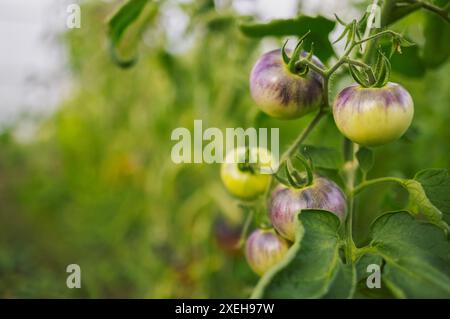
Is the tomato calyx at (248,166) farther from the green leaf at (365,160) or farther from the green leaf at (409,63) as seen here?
the green leaf at (409,63)

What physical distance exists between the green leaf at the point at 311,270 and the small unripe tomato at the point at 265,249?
0.39 ft

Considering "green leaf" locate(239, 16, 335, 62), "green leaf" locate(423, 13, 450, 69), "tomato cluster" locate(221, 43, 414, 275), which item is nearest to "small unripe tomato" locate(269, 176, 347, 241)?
"tomato cluster" locate(221, 43, 414, 275)

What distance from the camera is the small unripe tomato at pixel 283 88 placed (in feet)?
1.59

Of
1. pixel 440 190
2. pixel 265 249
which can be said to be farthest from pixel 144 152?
pixel 440 190

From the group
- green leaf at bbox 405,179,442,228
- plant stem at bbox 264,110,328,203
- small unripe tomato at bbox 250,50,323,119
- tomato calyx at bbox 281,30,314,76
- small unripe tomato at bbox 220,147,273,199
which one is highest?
tomato calyx at bbox 281,30,314,76

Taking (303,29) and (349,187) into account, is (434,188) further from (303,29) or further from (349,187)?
(303,29)

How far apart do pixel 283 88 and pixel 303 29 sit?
0.44 feet

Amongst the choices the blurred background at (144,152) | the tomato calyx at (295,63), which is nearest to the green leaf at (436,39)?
the blurred background at (144,152)

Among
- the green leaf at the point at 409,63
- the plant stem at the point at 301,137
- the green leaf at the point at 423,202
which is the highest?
the green leaf at the point at 409,63

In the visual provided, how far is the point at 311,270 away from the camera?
15.3 inches

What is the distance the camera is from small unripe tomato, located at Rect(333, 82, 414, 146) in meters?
0.43

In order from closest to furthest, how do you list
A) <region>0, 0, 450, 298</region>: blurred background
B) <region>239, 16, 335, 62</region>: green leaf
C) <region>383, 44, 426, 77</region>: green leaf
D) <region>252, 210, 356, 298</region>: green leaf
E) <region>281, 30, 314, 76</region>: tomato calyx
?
<region>252, 210, 356, 298</region>: green leaf < <region>281, 30, 314, 76</region>: tomato calyx < <region>239, 16, 335, 62</region>: green leaf < <region>383, 44, 426, 77</region>: green leaf < <region>0, 0, 450, 298</region>: blurred background

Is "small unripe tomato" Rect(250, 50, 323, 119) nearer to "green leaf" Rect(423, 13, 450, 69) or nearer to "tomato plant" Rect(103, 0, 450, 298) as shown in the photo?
"tomato plant" Rect(103, 0, 450, 298)

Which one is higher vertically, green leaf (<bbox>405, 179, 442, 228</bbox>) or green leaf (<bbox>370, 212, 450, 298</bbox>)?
green leaf (<bbox>405, 179, 442, 228</bbox>)
